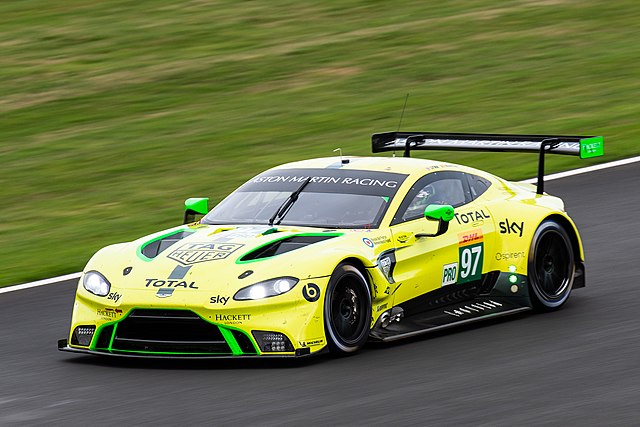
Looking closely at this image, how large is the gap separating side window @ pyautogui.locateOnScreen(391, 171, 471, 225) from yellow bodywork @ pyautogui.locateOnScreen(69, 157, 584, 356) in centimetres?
5

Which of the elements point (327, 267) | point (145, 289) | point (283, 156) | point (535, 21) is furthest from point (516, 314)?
point (535, 21)

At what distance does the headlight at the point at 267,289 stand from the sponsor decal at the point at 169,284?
293 mm

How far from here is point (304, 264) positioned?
8195mm

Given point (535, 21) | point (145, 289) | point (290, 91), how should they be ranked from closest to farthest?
1. point (145, 289)
2. point (290, 91)
3. point (535, 21)

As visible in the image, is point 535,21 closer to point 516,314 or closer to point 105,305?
point 516,314

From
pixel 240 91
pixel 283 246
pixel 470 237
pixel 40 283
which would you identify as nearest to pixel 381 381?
pixel 283 246

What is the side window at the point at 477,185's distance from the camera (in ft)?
32.3

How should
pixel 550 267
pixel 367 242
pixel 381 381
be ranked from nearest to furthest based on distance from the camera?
pixel 381 381, pixel 367 242, pixel 550 267

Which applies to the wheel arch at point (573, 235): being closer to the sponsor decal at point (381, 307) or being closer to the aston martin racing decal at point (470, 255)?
the aston martin racing decal at point (470, 255)

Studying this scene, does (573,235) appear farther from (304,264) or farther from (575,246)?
(304,264)

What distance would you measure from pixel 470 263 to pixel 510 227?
54 cm

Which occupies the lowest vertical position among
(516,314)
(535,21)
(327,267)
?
(516,314)

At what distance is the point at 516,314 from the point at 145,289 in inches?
120

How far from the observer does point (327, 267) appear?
823 cm
